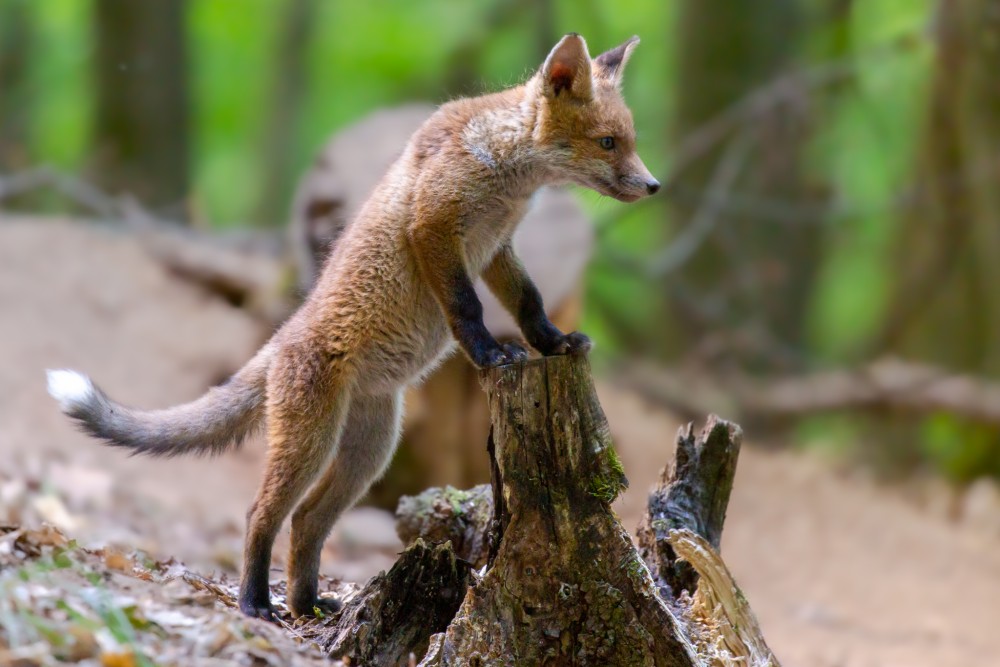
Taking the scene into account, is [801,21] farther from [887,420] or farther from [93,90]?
[93,90]

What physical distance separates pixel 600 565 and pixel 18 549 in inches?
91.5

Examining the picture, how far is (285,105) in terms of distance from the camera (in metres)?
22.2

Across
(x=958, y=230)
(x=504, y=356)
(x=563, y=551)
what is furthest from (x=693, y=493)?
(x=958, y=230)

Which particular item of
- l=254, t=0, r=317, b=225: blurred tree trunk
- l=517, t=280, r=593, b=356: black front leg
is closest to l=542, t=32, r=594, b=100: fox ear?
l=517, t=280, r=593, b=356: black front leg

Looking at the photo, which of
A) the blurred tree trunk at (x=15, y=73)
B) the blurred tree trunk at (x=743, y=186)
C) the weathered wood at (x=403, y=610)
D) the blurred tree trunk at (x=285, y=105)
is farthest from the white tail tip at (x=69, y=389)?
the blurred tree trunk at (x=285, y=105)

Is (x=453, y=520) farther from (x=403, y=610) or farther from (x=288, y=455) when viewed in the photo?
(x=288, y=455)

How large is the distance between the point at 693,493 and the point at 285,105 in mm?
18739

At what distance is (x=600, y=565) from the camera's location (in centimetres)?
429

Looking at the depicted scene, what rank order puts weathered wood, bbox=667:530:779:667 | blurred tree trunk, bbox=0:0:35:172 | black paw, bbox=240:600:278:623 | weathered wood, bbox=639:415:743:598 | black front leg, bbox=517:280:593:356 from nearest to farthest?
weathered wood, bbox=667:530:779:667 < black paw, bbox=240:600:278:623 < black front leg, bbox=517:280:593:356 < weathered wood, bbox=639:415:743:598 < blurred tree trunk, bbox=0:0:35:172

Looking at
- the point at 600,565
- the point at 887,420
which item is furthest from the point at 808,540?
the point at 600,565

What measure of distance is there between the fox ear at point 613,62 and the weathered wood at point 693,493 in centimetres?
189

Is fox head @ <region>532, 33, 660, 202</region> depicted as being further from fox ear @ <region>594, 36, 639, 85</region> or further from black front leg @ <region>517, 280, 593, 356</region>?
black front leg @ <region>517, 280, 593, 356</region>

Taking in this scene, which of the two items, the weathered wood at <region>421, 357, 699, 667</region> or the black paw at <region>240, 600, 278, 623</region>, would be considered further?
the black paw at <region>240, 600, 278, 623</region>

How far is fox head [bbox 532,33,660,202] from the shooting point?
16.6ft
